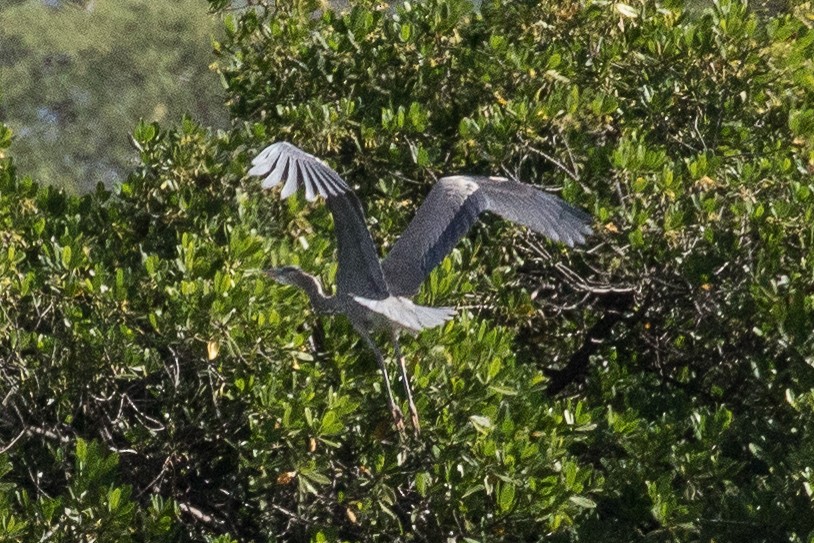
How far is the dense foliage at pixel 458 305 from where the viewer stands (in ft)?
18.4

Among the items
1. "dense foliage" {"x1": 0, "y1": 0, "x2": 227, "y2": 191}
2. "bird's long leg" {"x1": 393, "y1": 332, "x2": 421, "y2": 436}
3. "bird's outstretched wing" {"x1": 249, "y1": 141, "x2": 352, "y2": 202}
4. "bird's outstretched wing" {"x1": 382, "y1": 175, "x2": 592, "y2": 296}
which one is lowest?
"dense foliage" {"x1": 0, "y1": 0, "x2": 227, "y2": 191}

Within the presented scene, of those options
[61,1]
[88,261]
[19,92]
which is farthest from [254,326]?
[61,1]

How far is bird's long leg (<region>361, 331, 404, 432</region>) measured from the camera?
18.7 feet

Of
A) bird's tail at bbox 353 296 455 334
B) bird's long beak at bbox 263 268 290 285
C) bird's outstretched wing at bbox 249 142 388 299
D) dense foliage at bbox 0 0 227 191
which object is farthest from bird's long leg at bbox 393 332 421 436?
dense foliage at bbox 0 0 227 191

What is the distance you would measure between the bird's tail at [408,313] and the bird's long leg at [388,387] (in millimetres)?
143

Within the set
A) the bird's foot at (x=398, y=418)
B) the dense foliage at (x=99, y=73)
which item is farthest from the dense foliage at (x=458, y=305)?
the dense foliage at (x=99, y=73)

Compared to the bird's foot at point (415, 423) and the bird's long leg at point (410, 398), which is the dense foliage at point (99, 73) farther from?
the bird's foot at point (415, 423)

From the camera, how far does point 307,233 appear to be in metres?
7.05

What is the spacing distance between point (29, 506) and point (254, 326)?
1068 mm

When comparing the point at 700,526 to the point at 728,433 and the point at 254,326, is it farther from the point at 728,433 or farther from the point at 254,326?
the point at 254,326

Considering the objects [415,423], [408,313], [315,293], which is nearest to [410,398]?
[415,423]

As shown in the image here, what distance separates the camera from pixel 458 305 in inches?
261

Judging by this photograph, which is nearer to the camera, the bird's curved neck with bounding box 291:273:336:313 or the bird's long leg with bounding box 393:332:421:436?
the bird's long leg with bounding box 393:332:421:436

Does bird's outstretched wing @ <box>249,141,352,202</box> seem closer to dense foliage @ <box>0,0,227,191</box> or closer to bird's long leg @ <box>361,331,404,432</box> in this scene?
bird's long leg @ <box>361,331,404,432</box>
